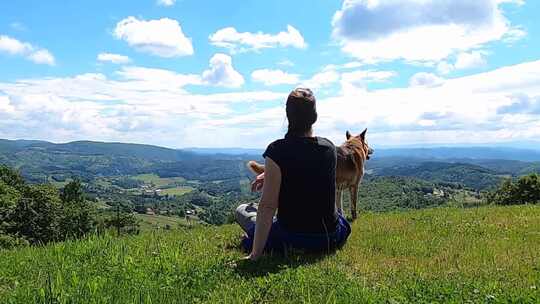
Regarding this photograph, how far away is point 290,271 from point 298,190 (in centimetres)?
130

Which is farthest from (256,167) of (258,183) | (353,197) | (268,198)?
(353,197)

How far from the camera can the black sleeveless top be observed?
6.66m

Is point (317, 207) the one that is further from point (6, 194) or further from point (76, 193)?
point (76, 193)

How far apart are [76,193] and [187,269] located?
54.2 metres

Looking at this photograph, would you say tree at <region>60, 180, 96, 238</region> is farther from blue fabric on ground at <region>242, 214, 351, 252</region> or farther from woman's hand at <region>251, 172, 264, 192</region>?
blue fabric on ground at <region>242, 214, 351, 252</region>

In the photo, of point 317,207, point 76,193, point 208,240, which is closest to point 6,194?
point 76,193

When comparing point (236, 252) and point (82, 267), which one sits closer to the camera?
point (82, 267)

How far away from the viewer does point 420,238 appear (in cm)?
880

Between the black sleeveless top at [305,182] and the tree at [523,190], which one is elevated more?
the black sleeveless top at [305,182]

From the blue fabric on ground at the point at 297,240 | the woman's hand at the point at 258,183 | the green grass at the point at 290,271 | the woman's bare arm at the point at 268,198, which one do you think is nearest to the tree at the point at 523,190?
the green grass at the point at 290,271

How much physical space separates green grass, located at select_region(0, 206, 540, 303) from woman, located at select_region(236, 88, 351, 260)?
0.95ft

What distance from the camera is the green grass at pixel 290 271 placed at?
193 inches

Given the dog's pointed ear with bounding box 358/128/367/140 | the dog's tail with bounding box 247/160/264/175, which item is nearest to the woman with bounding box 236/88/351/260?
the dog's tail with bounding box 247/160/264/175

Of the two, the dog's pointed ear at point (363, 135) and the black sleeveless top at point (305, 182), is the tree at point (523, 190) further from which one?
the black sleeveless top at point (305, 182)
